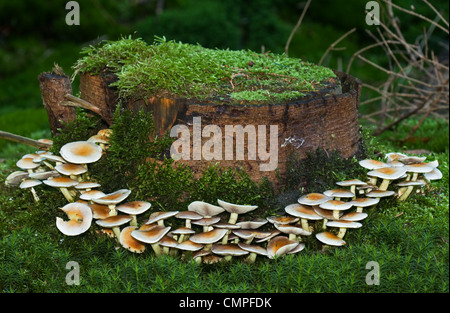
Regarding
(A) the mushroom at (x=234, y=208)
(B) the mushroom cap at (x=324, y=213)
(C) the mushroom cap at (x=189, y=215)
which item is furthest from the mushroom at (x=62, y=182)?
(B) the mushroom cap at (x=324, y=213)

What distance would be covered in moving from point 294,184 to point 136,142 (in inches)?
57.8

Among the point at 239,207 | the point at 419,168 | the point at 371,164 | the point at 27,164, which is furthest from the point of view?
the point at 27,164

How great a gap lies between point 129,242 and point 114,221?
0.72 feet

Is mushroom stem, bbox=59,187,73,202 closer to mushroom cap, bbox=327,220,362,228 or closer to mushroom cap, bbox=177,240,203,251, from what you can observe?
mushroom cap, bbox=177,240,203,251

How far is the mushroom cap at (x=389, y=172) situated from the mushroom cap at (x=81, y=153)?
2.35m

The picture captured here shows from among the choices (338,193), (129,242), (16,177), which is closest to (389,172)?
(338,193)

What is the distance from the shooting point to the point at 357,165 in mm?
4809

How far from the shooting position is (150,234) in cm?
379

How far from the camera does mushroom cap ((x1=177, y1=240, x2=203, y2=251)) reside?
373 centimetres

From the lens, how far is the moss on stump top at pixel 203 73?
14.6 ft

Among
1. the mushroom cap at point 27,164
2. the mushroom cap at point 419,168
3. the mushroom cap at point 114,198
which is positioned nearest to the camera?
the mushroom cap at point 114,198

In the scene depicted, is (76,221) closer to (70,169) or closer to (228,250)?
(70,169)

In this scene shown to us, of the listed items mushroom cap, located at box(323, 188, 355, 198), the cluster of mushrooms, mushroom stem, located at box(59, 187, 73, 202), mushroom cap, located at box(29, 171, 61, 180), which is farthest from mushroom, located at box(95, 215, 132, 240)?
mushroom cap, located at box(323, 188, 355, 198)

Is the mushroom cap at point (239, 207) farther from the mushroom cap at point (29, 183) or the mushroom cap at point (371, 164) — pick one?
the mushroom cap at point (29, 183)
